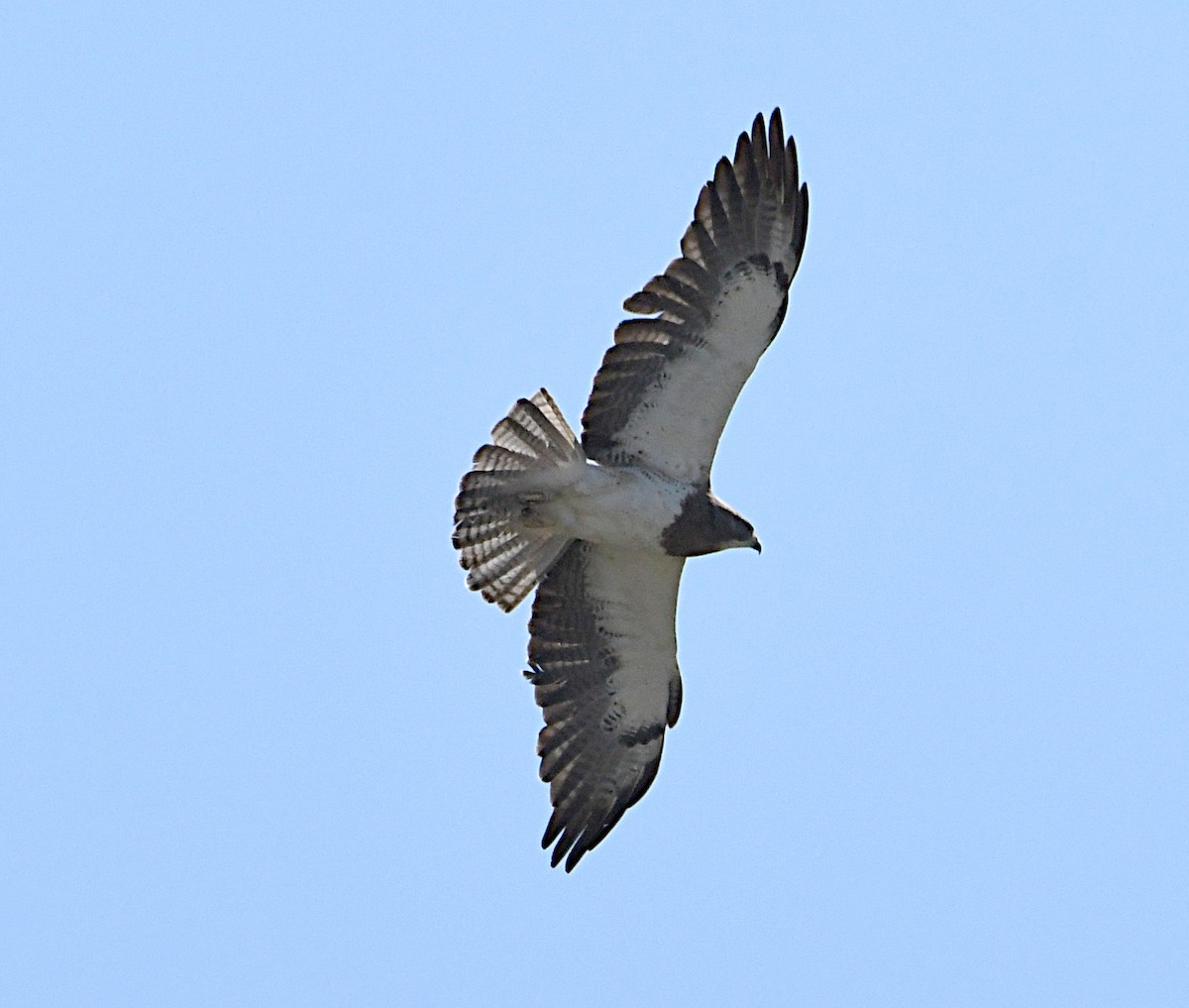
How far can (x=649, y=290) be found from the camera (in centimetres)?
1202

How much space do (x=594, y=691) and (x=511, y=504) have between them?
4.13 feet

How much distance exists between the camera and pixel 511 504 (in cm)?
1223

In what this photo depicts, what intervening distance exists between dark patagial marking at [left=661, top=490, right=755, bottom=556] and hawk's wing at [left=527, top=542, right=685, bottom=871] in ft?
1.87

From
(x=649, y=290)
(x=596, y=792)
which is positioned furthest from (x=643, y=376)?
(x=596, y=792)

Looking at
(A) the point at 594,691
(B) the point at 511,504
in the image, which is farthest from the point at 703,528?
(A) the point at 594,691

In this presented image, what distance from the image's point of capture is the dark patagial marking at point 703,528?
12141mm

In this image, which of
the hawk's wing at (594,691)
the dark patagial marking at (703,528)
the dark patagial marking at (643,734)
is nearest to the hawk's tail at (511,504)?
the hawk's wing at (594,691)

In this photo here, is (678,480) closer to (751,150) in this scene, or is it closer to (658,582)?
(658,582)

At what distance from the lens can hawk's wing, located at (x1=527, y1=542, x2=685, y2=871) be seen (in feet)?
41.5

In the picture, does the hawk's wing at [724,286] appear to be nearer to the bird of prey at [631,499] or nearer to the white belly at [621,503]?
the bird of prey at [631,499]

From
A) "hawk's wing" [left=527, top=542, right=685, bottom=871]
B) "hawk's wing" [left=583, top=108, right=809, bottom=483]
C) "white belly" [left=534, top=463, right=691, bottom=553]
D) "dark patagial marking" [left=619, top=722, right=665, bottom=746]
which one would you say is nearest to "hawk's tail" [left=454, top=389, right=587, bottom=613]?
"white belly" [left=534, top=463, right=691, bottom=553]

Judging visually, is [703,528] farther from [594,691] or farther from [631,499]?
Result: [594,691]

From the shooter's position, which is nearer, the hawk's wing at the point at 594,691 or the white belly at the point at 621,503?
the white belly at the point at 621,503

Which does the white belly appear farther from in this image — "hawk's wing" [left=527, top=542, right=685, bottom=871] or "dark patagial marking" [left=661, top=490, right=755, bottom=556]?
"hawk's wing" [left=527, top=542, right=685, bottom=871]
